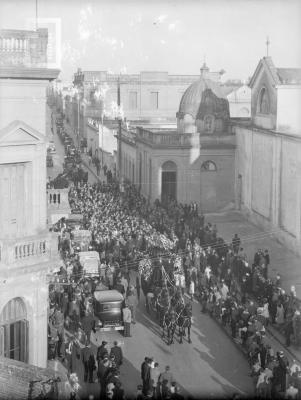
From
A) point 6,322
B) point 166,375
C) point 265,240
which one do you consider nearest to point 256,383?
point 166,375

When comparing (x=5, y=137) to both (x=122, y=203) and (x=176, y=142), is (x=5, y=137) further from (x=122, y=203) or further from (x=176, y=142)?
(x=176, y=142)

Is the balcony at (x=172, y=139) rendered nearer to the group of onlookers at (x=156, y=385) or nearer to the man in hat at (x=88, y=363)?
the man in hat at (x=88, y=363)

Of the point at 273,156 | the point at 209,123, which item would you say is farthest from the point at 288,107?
the point at 209,123

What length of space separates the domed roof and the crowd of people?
917 cm

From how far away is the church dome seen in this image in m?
43.9

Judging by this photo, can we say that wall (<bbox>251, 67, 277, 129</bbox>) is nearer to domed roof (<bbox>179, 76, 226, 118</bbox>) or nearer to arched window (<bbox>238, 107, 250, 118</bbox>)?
domed roof (<bbox>179, 76, 226, 118</bbox>)

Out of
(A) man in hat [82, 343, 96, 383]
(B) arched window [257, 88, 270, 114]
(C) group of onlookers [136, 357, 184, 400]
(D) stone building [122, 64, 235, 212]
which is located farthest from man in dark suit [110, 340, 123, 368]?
(D) stone building [122, 64, 235, 212]

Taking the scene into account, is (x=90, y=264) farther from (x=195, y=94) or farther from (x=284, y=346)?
(x=195, y=94)

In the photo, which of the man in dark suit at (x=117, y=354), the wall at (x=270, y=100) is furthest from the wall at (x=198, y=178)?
the man in dark suit at (x=117, y=354)

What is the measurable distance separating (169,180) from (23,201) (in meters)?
22.7

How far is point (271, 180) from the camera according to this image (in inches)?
1348

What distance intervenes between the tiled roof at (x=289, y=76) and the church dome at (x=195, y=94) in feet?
29.4

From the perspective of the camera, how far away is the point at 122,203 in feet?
117

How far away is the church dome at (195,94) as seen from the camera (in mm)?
43938
